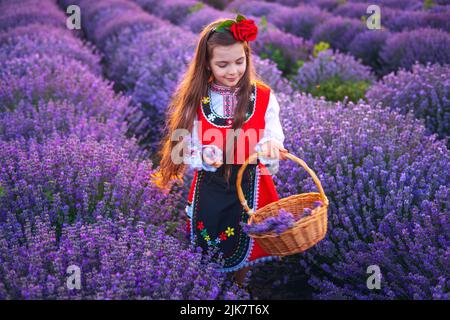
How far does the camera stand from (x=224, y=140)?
2.33m

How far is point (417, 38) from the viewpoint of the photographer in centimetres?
553

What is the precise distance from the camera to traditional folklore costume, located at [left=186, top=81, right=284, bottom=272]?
2.35 metres

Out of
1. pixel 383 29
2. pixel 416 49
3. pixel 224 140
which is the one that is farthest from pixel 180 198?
pixel 383 29

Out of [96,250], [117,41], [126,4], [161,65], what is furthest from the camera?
[126,4]

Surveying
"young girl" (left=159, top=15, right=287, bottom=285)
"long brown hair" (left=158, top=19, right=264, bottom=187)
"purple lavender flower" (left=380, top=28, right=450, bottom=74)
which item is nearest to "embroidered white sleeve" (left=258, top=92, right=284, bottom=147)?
"young girl" (left=159, top=15, right=287, bottom=285)

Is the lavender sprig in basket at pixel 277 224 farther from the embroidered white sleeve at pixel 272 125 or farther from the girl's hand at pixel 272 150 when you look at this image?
the embroidered white sleeve at pixel 272 125

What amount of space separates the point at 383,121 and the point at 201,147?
147 cm

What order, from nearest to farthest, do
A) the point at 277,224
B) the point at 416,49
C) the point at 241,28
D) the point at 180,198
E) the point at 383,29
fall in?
the point at 277,224 < the point at 241,28 < the point at 180,198 < the point at 416,49 < the point at 383,29

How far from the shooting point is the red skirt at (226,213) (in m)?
2.37

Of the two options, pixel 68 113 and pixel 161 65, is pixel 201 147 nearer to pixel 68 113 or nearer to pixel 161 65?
pixel 68 113

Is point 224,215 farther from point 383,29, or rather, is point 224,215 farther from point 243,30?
point 383,29

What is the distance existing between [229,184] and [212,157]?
18cm

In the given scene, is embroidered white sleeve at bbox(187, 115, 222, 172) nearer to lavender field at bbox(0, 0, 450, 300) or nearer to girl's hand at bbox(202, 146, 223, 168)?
girl's hand at bbox(202, 146, 223, 168)
